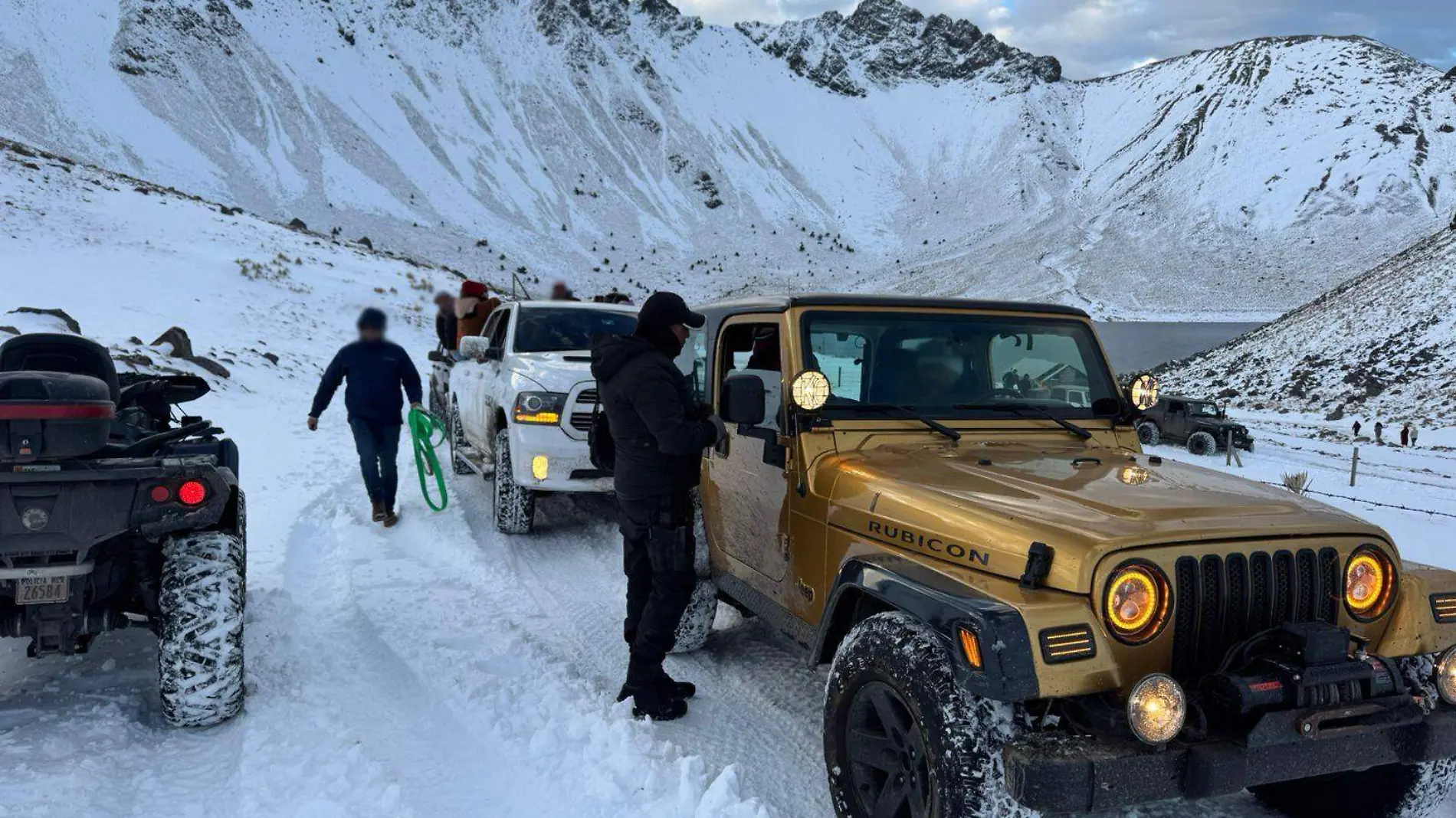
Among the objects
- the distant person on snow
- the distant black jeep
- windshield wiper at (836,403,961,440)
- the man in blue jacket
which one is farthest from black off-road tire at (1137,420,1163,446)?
windshield wiper at (836,403,961,440)

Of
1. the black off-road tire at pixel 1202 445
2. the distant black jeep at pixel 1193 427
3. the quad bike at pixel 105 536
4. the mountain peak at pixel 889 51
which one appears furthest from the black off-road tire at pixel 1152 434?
the mountain peak at pixel 889 51

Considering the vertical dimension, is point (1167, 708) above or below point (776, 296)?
below

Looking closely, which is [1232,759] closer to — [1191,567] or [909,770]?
[1191,567]

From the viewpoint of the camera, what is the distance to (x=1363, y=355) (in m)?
30.1

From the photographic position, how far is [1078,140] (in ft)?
332

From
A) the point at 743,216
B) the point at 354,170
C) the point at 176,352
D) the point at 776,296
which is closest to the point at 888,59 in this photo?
the point at 743,216

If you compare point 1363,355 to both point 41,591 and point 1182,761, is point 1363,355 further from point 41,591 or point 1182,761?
point 41,591

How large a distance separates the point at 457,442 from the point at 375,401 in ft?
7.69

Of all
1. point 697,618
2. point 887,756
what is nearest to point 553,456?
point 697,618

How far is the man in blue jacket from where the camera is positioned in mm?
7348

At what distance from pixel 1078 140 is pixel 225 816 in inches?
4343

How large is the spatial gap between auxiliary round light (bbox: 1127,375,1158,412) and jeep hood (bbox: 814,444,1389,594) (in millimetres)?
515

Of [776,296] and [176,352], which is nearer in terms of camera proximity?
[776,296]

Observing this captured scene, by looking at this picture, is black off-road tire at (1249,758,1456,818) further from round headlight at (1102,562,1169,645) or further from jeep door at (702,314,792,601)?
jeep door at (702,314,792,601)
